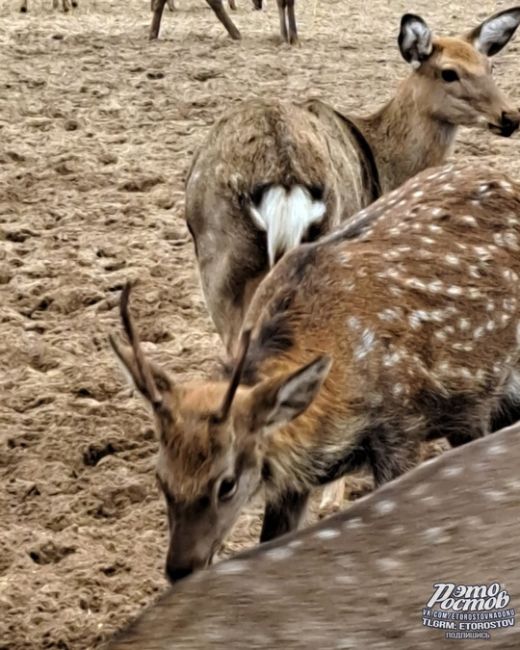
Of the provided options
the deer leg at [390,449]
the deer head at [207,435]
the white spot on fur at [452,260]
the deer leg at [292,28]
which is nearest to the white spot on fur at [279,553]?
the deer head at [207,435]

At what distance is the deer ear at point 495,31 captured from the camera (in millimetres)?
6184

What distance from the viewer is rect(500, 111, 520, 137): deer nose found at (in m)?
6.18

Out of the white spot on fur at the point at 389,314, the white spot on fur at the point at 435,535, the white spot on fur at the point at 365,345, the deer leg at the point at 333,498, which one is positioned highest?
the white spot on fur at the point at 435,535

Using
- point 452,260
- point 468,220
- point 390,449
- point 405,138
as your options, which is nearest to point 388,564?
point 390,449

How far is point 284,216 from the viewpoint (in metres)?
4.51

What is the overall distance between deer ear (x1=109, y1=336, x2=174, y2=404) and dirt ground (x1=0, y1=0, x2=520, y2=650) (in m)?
0.82

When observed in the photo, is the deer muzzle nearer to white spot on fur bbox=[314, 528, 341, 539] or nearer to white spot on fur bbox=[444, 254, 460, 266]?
white spot on fur bbox=[444, 254, 460, 266]

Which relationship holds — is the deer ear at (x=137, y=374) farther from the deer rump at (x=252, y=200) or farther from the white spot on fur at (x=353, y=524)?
the deer rump at (x=252, y=200)

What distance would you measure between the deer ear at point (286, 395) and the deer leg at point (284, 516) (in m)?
0.39

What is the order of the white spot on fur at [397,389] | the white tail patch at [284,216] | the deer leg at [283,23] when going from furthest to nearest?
the deer leg at [283,23] < the white tail patch at [284,216] < the white spot on fur at [397,389]

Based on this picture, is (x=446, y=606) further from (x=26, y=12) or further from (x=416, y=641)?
(x=26, y=12)

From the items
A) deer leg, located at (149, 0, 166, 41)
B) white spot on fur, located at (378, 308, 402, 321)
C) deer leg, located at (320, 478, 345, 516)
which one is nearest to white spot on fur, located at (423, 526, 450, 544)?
white spot on fur, located at (378, 308, 402, 321)

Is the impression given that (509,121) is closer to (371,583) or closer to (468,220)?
(468,220)

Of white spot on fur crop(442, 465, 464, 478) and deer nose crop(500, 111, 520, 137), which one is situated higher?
white spot on fur crop(442, 465, 464, 478)
